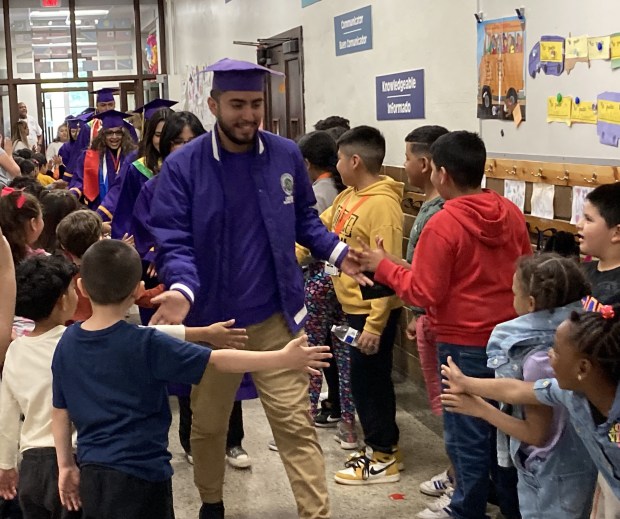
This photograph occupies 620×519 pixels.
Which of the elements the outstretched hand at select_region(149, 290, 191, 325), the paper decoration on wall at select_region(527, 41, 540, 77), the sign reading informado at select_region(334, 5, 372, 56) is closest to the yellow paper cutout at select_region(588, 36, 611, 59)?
the paper decoration on wall at select_region(527, 41, 540, 77)

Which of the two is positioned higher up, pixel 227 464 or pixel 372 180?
pixel 372 180

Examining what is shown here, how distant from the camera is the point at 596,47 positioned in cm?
320

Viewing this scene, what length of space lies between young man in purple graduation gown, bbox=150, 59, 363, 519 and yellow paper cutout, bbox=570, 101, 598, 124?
1.05 metres

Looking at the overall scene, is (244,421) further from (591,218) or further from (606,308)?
(606,308)

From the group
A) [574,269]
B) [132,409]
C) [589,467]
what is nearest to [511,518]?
[589,467]

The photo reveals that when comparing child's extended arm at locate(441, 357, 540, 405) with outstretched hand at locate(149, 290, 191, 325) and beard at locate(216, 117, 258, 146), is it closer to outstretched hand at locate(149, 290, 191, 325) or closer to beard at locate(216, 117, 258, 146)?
outstretched hand at locate(149, 290, 191, 325)

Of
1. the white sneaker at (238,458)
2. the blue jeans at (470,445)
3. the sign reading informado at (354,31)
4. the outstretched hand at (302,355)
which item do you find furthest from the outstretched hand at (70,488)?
the sign reading informado at (354,31)

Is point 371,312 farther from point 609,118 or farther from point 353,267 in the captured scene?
point 609,118

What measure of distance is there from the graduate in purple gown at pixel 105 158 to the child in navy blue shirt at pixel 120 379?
3987 mm

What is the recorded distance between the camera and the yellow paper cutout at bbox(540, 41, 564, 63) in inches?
136

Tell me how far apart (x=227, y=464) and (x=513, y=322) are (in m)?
2.04

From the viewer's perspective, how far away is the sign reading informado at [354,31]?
5.71 m

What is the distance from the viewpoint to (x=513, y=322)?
8.67 ft

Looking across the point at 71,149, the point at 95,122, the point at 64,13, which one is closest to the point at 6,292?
the point at 95,122
